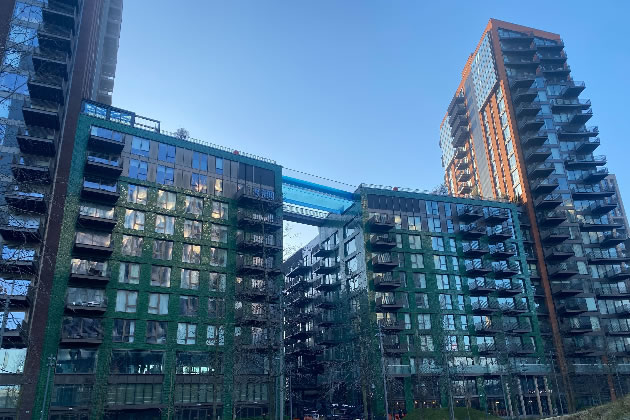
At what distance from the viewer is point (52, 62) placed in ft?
182

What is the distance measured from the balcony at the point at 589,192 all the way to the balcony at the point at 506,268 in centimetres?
1991

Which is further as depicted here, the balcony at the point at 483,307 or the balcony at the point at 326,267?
the balcony at the point at 326,267

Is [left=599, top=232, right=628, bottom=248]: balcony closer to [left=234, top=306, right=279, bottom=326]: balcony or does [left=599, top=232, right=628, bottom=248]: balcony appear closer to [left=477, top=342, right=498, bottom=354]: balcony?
[left=477, top=342, right=498, bottom=354]: balcony

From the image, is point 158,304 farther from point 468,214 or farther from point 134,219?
point 468,214

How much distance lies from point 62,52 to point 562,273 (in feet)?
261

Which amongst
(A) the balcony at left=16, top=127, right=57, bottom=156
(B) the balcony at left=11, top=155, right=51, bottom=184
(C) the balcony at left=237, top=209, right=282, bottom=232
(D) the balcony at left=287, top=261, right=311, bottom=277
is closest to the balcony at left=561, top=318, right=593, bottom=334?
(D) the balcony at left=287, top=261, right=311, bottom=277

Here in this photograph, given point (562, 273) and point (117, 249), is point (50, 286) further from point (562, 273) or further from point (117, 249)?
point (562, 273)

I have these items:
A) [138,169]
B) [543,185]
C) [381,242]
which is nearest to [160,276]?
[138,169]

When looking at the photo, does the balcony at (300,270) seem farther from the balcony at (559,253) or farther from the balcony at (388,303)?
the balcony at (559,253)

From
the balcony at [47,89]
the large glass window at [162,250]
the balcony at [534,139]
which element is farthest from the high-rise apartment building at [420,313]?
the balcony at [47,89]

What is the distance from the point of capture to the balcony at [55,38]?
56.7 meters

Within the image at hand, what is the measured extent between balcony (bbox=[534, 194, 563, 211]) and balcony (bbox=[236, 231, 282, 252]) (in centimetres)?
4944

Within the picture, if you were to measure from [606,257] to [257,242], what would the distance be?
207ft

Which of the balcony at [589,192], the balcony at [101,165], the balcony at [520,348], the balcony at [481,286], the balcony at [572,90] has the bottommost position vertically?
the balcony at [520,348]
